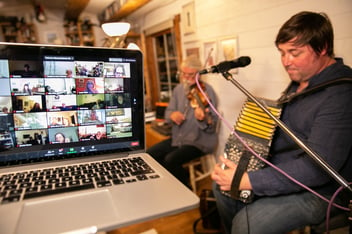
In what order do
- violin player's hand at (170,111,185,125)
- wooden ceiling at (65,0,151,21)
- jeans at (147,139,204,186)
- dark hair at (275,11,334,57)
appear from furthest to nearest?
wooden ceiling at (65,0,151,21) → violin player's hand at (170,111,185,125) → jeans at (147,139,204,186) → dark hair at (275,11,334,57)

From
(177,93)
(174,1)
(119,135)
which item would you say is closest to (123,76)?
(119,135)

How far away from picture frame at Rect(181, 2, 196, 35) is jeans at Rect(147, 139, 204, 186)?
122 centimetres

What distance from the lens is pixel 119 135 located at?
2.98ft

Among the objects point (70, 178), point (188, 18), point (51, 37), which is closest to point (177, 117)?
point (188, 18)

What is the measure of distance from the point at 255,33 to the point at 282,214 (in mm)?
1262

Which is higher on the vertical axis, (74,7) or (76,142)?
(74,7)

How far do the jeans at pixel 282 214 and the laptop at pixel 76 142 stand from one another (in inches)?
19.7

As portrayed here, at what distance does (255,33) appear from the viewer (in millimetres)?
1774

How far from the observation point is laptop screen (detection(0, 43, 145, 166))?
783 mm

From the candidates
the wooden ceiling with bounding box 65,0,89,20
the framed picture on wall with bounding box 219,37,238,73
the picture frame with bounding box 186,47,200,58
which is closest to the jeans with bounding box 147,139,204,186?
the framed picture on wall with bounding box 219,37,238,73

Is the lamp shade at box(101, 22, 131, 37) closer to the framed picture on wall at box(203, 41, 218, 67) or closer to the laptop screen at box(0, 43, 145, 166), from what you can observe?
the laptop screen at box(0, 43, 145, 166)

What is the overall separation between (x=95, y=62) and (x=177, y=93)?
4.86 ft

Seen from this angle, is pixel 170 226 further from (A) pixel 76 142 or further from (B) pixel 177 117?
(A) pixel 76 142

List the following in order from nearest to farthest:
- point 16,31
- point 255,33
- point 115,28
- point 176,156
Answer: point 115,28 < point 255,33 < point 176,156 < point 16,31
